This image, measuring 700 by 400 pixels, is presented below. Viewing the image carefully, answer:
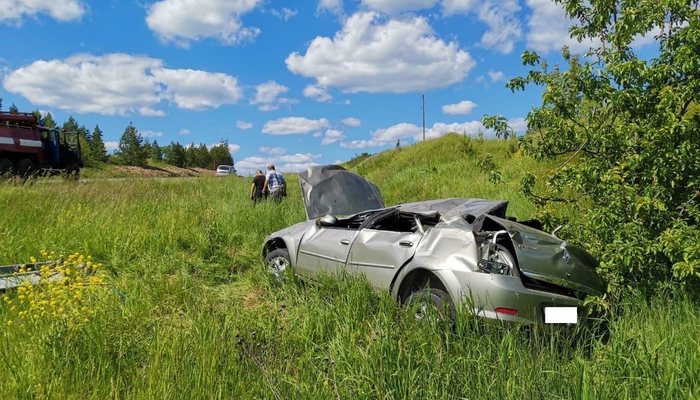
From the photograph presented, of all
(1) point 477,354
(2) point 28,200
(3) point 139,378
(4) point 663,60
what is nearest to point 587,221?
(4) point 663,60

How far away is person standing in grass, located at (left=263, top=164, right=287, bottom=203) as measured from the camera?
12.6m

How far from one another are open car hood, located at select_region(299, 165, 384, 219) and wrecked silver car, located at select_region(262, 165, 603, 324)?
212 centimetres

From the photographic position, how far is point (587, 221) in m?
4.71

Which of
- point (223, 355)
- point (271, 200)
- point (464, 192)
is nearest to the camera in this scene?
point (223, 355)

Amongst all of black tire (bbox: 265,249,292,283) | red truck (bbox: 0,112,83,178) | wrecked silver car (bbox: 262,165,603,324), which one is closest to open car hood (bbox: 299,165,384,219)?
black tire (bbox: 265,249,292,283)

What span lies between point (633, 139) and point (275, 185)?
9.62 meters

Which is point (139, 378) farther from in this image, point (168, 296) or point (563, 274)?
point (563, 274)

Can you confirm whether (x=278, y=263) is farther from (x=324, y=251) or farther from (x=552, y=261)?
(x=552, y=261)

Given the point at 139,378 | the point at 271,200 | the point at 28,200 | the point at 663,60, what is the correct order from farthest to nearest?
the point at 271,200
the point at 28,200
the point at 663,60
the point at 139,378

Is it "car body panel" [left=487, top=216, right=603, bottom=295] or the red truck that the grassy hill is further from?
the red truck

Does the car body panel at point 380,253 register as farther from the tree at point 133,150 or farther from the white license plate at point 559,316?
the tree at point 133,150

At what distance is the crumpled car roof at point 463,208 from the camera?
200 inches

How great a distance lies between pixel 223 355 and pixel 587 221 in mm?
3760

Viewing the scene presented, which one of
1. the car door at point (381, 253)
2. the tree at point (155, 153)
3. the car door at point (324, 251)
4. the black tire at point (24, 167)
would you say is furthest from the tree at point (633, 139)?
the tree at point (155, 153)
